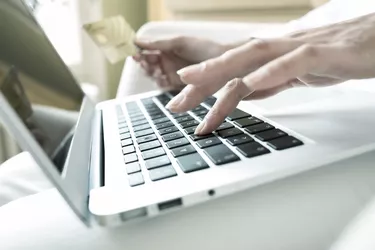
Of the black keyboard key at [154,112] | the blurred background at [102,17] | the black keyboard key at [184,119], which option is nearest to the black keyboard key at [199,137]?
the black keyboard key at [184,119]

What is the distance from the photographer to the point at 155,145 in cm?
41

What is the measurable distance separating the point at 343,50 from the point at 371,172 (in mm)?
100

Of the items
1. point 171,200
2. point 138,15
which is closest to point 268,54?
point 171,200

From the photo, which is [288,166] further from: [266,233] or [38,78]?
[38,78]

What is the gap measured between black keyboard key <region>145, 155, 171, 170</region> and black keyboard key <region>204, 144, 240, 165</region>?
0.10ft

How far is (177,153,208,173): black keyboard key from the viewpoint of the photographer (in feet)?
1.03

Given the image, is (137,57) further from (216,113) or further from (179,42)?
(216,113)

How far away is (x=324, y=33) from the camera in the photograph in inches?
16.3

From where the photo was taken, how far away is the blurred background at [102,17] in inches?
48.7

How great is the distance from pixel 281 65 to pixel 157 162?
0.12 meters

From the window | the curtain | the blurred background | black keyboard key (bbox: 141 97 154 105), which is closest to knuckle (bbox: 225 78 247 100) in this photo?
black keyboard key (bbox: 141 97 154 105)

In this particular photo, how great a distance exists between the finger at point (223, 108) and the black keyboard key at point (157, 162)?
66 millimetres

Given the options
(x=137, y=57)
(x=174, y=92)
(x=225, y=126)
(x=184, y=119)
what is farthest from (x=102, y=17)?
(x=225, y=126)

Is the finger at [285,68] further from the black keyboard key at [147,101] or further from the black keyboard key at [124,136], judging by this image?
the black keyboard key at [147,101]
